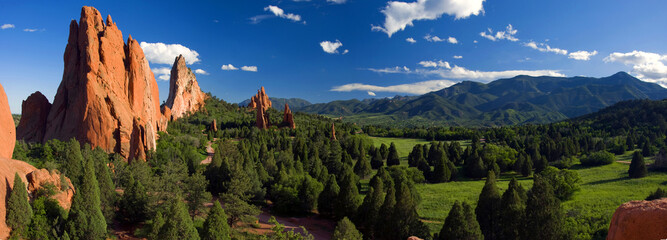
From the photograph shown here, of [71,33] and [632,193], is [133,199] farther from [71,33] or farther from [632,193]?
[632,193]

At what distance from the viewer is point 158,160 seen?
176 ft

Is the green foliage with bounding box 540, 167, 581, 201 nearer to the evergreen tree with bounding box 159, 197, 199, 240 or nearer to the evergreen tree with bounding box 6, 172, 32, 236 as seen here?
the evergreen tree with bounding box 159, 197, 199, 240

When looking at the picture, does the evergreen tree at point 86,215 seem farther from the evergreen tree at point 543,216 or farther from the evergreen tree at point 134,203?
the evergreen tree at point 543,216

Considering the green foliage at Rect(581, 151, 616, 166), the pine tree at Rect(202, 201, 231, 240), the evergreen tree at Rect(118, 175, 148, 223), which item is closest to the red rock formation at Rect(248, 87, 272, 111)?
the evergreen tree at Rect(118, 175, 148, 223)

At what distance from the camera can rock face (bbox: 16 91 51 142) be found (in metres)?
56.9

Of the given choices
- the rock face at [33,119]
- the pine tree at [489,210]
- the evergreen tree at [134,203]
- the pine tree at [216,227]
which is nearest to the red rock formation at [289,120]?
the rock face at [33,119]

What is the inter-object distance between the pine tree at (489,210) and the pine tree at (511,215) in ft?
2.29

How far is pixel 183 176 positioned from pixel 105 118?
22.9 m

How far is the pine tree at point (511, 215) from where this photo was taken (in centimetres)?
Result: 2845

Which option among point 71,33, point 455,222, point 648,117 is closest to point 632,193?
point 455,222

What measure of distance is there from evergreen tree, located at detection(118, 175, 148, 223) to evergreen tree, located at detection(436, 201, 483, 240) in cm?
3338

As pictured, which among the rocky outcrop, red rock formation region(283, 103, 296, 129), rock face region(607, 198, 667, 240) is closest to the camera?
rock face region(607, 198, 667, 240)

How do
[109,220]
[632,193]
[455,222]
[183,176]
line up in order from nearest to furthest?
[455,222] < [109,220] < [183,176] < [632,193]

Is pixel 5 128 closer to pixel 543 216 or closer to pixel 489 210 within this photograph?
pixel 543 216
